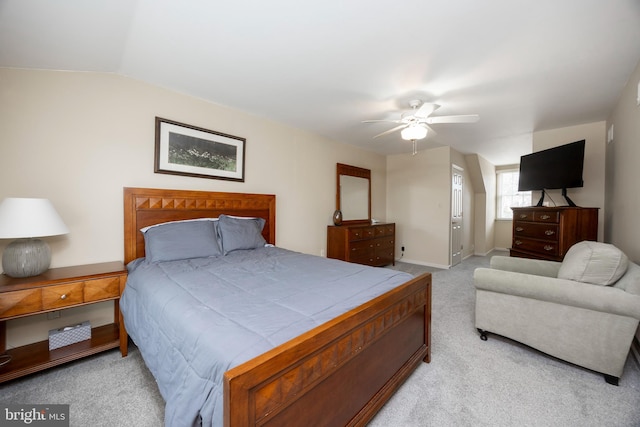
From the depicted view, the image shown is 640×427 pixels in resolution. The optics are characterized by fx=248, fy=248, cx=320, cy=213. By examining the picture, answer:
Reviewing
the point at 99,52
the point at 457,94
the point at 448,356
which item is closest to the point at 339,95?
the point at 457,94

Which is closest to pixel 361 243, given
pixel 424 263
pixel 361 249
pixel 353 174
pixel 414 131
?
pixel 361 249

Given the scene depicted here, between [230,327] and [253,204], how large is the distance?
2321 millimetres

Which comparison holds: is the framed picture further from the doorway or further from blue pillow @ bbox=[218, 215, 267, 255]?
the doorway

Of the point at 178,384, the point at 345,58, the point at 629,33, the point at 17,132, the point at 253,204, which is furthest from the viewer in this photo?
the point at 253,204

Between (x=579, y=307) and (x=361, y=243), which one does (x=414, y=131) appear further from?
(x=361, y=243)

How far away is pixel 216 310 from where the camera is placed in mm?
1227

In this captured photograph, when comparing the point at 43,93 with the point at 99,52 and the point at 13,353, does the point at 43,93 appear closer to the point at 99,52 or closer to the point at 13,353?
the point at 99,52

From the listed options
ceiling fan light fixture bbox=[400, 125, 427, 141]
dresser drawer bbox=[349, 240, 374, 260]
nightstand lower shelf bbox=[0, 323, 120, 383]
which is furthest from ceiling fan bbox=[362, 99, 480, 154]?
nightstand lower shelf bbox=[0, 323, 120, 383]

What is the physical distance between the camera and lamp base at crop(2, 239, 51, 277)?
1682 mm

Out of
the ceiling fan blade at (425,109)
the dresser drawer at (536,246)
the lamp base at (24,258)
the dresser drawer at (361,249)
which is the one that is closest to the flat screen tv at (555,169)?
the dresser drawer at (536,246)

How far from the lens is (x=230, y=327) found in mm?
1058

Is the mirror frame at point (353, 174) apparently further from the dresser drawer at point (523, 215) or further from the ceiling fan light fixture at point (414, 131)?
the dresser drawer at point (523, 215)

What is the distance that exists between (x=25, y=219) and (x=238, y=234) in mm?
1490

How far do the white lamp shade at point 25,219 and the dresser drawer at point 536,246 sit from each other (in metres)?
4.70
